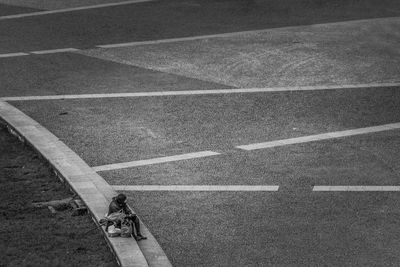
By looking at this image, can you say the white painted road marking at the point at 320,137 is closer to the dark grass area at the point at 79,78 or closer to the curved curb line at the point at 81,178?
the curved curb line at the point at 81,178

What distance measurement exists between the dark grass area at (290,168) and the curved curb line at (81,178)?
53cm

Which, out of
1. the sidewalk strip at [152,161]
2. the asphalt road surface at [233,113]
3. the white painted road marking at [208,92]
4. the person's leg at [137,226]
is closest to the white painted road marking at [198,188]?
the asphalt road surface at [233,113]

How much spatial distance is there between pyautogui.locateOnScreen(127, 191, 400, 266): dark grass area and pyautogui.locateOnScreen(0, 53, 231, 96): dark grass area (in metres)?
6.82

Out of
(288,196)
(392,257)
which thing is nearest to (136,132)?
(288,196)

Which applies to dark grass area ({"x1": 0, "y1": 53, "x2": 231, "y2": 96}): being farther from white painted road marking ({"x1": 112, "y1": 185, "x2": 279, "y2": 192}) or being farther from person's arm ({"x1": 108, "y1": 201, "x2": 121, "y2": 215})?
person's arm ({"x1": 108, "y1": 201, "x2": 121, "y2": 215})

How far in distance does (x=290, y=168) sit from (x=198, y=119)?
11.1 ft

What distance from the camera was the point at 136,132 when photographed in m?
16.4

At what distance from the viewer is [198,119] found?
56.7 ft

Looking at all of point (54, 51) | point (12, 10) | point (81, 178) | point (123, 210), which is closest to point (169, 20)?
point (54, 51)

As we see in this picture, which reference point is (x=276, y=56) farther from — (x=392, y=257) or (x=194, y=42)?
(x=392, y=257)

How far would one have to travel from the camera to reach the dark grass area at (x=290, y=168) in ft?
45.1

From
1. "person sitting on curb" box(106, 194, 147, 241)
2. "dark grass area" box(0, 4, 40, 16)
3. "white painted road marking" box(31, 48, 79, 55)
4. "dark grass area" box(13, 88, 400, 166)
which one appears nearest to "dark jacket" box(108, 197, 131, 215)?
"person sitting on curb" box(106, 194, 147, 241)

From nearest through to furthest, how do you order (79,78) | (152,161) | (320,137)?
(152,161) < (320,137) < (79,78)

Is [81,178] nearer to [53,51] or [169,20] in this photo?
[53,51]
